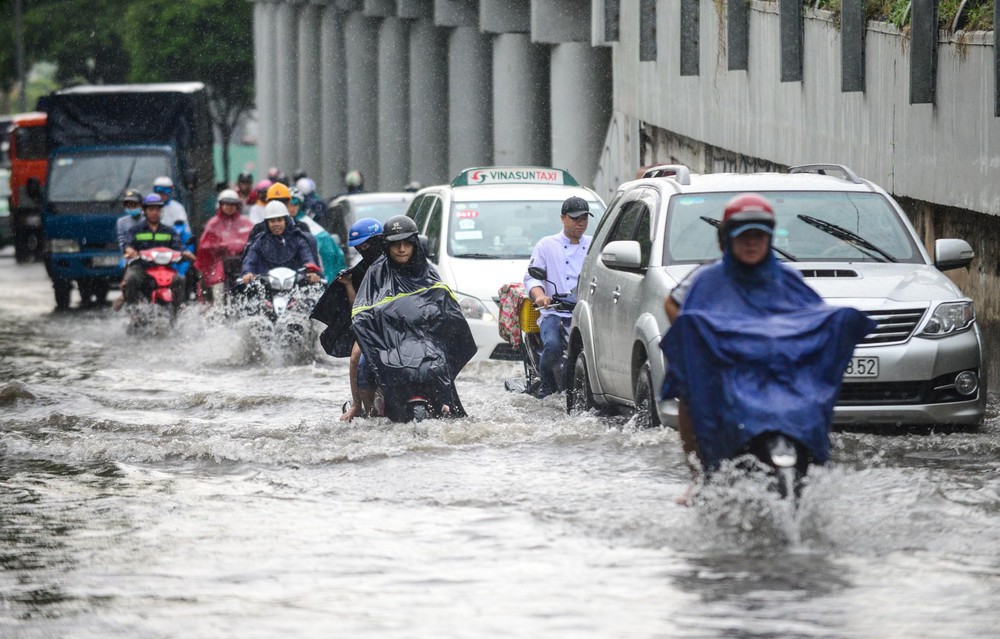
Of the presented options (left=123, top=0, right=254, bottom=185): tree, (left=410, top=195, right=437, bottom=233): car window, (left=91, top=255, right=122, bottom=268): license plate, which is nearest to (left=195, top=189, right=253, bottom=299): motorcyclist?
(left=410, top=195, right=437, bottom=233): car window

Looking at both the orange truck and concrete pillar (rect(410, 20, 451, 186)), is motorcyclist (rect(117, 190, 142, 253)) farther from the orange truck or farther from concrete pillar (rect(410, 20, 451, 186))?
concrete pillar (rect(410, 20, 451, 186))

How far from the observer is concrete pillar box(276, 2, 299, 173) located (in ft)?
211

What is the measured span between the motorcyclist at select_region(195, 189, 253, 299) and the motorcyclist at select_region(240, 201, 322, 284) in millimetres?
2234

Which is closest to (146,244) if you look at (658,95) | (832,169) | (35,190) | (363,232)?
(35,190)

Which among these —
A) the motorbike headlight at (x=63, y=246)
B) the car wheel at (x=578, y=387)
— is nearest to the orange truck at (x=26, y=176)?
the motorbike headlight at (x=63, y=246)

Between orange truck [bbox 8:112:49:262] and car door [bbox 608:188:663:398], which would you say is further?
orange truck [bbox 8:112:49:262]

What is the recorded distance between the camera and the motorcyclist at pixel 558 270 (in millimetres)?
13070

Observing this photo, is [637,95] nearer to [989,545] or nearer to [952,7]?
[952,7]

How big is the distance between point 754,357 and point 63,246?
72.9 ft

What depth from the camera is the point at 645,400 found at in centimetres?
1062

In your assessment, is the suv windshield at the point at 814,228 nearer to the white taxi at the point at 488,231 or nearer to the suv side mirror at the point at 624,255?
the suv side mirror at the point at 624,255

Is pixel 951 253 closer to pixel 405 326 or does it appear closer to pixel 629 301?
pixel 629 301

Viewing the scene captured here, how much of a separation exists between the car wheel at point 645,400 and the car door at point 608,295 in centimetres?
35

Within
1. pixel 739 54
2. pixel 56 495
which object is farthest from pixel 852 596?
pixel 739 54
